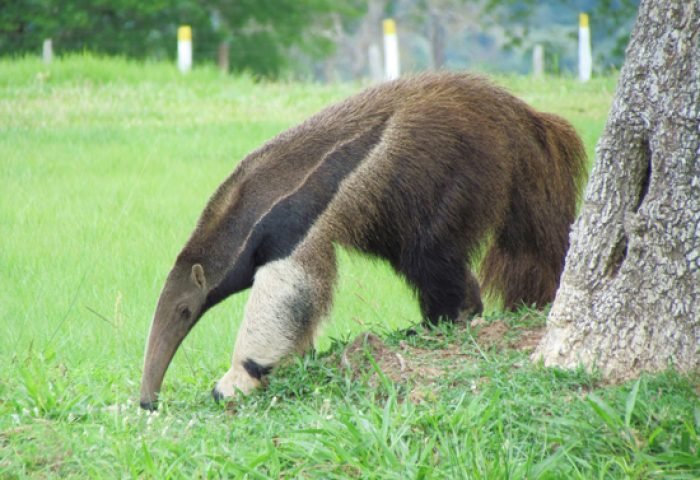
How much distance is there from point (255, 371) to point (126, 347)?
1281mm

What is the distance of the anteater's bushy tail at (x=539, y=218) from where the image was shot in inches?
239

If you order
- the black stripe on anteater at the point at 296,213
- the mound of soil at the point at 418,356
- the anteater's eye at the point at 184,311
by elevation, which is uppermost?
the black stripe on anteater at the point at 296,213

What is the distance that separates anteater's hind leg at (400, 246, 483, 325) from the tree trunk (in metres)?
1.39

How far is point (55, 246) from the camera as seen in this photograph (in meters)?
8.33

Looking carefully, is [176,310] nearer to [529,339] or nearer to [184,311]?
[184,311]

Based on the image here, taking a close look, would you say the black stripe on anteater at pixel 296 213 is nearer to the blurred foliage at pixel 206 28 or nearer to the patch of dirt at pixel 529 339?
the patch of dirt at pixel 529 339

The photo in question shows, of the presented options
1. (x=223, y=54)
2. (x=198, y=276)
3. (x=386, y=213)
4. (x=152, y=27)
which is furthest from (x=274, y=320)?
(x=152, y=27)

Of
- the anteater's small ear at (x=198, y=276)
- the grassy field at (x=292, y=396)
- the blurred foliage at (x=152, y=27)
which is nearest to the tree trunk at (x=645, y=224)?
the grassy field at (x=292, y=396)

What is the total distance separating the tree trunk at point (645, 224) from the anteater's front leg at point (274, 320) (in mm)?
1276

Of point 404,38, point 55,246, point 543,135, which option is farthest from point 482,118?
point 404,38

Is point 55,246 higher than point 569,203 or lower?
lower

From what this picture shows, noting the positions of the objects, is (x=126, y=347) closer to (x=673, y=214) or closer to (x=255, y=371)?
(x=255, y=371)

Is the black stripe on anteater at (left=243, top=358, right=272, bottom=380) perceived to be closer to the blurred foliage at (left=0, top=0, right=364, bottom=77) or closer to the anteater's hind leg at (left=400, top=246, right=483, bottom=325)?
the anteater's hind leg at (left=400, top=246, right=483, bottom=325)

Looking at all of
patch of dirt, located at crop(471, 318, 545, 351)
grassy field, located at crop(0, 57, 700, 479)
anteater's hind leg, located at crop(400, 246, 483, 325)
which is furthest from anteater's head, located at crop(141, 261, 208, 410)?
patch of dirt, located at crop(471, 318, 545, 351)
